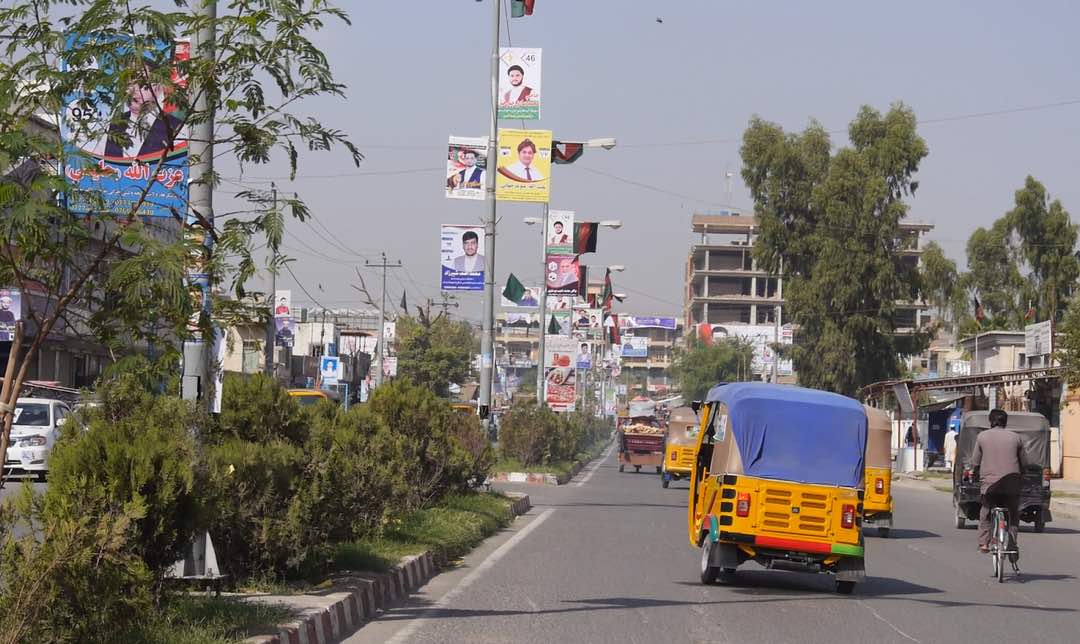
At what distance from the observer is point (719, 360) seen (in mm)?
126062

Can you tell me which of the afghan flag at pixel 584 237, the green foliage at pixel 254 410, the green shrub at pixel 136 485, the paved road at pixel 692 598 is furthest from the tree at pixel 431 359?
the green shrub at pixel 136 485

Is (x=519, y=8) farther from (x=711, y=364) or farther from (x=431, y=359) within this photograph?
(x=711, y=364)

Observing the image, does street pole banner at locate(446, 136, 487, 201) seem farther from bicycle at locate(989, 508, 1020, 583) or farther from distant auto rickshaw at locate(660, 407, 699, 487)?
bicycle at locate(989, 508, 1020, 583)

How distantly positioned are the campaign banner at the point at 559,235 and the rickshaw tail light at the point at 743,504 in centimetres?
3297

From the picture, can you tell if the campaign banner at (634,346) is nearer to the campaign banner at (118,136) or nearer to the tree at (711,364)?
the tree at (711,364)

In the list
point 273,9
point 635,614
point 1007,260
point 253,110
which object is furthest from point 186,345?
point 1007,260

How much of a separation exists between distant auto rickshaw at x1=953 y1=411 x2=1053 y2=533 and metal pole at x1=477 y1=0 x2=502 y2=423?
10005mm

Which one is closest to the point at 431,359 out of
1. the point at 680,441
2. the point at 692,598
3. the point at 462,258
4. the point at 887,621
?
the point at 680,441

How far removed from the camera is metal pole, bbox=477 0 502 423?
29797 millimetres

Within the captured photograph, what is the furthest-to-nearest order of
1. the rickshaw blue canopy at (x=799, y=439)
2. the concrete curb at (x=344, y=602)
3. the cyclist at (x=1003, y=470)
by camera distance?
the cyclist at (x=1003, y=470) < the rickshaw blue canopy at (x=799, y=439) < the concrete curb at (x=344, y=602)

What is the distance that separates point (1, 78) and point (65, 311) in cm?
142

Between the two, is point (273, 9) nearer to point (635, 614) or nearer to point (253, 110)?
point (253, 110)

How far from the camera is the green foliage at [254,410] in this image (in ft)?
40.3

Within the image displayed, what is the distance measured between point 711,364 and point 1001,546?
111m
